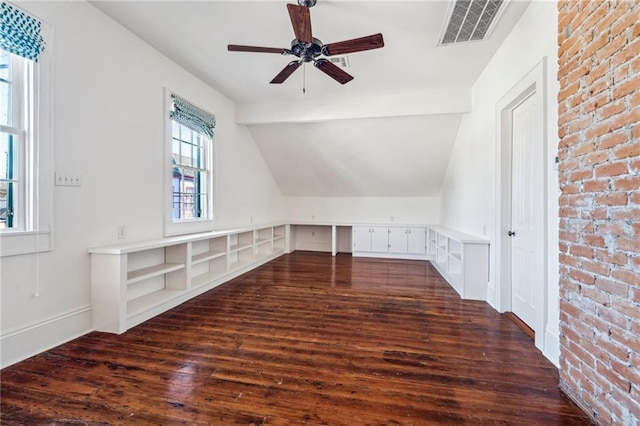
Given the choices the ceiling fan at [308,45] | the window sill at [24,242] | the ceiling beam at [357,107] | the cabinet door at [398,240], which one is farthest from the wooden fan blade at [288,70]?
the cabinet door at [398,240]

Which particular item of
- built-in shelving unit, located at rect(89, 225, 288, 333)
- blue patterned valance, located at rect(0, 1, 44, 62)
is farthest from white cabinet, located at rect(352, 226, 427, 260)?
blue patterned valance, located at rect(0, 1, 44, 62)

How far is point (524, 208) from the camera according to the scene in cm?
276

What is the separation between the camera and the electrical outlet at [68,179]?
2.33m

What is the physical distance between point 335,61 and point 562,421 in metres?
3.66

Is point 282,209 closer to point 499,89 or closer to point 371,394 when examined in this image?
point 499,89

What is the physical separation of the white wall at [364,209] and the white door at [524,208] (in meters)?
3.74

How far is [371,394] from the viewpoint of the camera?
1.72 m

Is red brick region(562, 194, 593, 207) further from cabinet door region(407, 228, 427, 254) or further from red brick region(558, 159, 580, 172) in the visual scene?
cabinet door region(407, 228, 427, 254)

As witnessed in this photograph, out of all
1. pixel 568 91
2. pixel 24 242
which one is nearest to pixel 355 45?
pixel 568 91

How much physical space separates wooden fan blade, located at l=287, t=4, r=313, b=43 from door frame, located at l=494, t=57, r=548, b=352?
188 centimetres

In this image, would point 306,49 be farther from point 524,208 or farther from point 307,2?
point 524,208

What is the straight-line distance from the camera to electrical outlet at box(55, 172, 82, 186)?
2.33 m

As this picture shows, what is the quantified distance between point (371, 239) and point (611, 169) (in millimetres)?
5010

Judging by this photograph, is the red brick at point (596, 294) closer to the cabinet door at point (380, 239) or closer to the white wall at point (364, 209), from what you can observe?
the cabinet door at point (380, 239)
